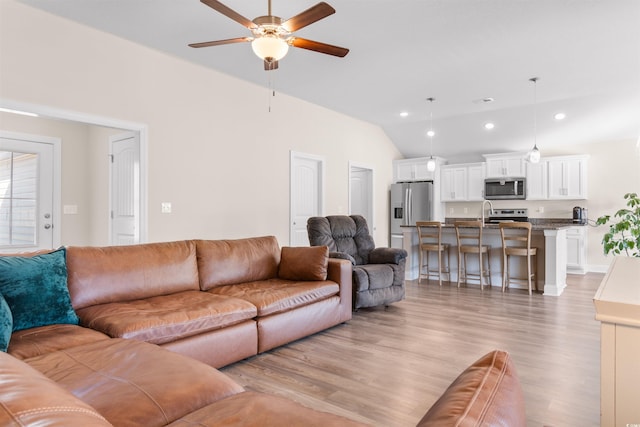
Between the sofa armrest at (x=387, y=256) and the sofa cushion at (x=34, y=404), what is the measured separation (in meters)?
4.03

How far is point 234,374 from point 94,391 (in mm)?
1347

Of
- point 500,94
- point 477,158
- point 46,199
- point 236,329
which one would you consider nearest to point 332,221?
point 236,329

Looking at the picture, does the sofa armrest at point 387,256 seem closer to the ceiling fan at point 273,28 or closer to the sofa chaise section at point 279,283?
the sofa chaise section at point 279,283

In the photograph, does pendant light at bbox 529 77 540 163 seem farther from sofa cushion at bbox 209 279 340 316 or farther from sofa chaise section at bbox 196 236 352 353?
sofa cushion at bbox 209 279 340 316

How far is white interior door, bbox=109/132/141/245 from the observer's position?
4125 millimetres

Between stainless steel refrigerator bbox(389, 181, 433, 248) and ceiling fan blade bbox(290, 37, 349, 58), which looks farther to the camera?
stainless steel refrigerator bbox(389, 181, 433, 248)

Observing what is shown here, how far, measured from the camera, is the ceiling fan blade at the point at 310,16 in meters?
2.38

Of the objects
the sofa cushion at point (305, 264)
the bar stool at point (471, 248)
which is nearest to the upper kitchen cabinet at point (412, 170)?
the bar stool at point (471, 248)

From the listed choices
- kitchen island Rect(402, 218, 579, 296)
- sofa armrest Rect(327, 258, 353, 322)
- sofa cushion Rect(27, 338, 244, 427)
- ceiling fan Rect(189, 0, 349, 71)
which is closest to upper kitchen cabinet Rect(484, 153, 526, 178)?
kitchen island Rect(402, 218, 579, 296)

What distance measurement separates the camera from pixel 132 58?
13.0 feet

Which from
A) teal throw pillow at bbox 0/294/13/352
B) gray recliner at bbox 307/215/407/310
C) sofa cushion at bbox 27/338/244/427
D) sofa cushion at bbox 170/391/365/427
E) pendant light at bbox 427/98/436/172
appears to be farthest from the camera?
pendant light at bbox 427/98/436/172

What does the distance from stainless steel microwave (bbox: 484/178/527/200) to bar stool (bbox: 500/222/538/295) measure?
2218 millimetres

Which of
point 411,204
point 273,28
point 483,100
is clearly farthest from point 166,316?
point 411,204

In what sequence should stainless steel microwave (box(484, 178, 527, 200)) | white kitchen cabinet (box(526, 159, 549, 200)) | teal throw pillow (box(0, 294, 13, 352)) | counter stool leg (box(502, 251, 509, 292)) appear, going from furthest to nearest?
stainless steel microwave (box(484, 178, 527, 200)), white kitchen cabinet (box(526, 159, 549, 200)), counter stool leg (box(502, 251, 509, 292)), teal throw pillow (box(0, 294, 13, 352))
